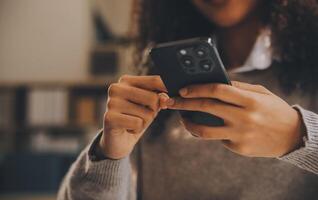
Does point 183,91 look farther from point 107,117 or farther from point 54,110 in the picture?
point 54,110

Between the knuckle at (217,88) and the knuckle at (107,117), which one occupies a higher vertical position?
the knuckle at (217,88)

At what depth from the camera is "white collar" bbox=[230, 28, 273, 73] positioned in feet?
1.79

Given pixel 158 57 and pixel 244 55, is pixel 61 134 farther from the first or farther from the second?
pixel 158 57

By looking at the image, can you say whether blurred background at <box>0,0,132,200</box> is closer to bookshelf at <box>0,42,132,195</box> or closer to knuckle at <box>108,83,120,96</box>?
bookshelf at <box>0,42,132,195</box>

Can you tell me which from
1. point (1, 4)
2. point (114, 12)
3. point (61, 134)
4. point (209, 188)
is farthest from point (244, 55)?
point (1, 4)

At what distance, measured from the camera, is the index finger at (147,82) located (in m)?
0.39

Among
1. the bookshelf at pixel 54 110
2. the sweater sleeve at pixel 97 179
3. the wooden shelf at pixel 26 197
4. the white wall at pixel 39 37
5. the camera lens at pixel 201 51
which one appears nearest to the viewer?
the camera lens at pixel 201 51

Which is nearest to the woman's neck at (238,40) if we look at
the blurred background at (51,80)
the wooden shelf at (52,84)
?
the blurred background at (51,80)

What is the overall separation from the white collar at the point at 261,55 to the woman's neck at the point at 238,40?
1 cm

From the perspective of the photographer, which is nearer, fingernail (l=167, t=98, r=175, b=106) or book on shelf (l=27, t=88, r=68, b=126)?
fingernail (l=167, t=98, r=175, b=106)

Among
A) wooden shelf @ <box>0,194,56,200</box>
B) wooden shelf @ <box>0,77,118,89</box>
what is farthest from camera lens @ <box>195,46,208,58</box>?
wooden shelf @ <box>0,77,118,89</box>

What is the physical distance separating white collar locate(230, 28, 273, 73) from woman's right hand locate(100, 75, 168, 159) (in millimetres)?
178

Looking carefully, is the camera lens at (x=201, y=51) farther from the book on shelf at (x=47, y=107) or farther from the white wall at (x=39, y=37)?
the white wall at (x=39, y=37)

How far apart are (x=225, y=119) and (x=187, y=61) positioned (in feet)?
0.17
